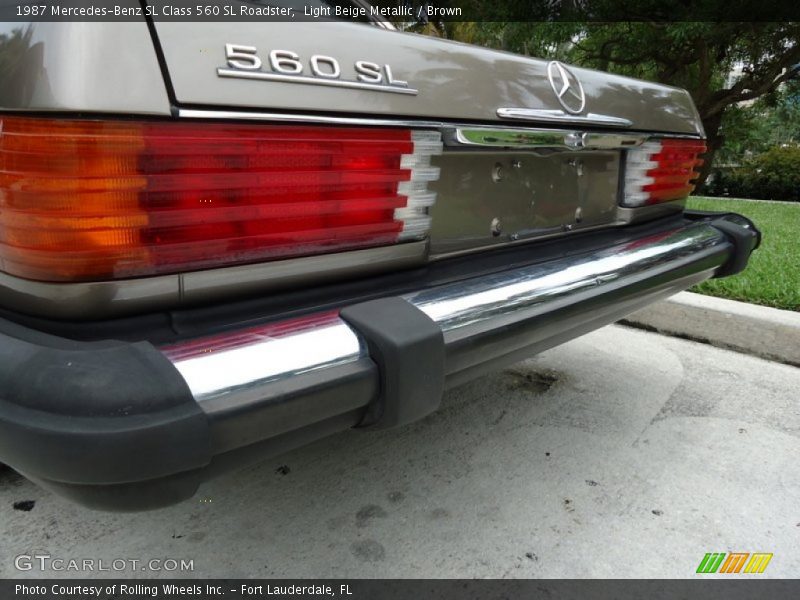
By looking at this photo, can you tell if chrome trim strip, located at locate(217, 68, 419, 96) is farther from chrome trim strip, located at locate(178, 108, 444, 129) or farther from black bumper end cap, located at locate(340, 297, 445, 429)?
black bumper end cap, located at locate(340, 297, 445, 429)

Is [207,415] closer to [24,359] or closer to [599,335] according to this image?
[24,359]

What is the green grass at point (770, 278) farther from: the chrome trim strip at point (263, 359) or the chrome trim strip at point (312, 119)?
the chrome trim strip at point (263, 359)

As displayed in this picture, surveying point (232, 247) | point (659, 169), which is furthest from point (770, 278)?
point (232, 247)

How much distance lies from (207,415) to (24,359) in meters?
0.32

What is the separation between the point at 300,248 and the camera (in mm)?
1365

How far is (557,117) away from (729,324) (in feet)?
7.26

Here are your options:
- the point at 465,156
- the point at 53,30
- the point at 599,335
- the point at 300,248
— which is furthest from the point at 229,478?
the point at 599,335

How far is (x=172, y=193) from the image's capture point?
3.84ft

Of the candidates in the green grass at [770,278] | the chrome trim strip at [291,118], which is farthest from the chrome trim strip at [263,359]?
the green grass at [770,278]

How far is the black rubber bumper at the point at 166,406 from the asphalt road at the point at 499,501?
67 centimetres

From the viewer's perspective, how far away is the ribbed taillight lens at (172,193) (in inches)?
43.0

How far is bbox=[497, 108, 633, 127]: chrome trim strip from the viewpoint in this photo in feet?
5.54

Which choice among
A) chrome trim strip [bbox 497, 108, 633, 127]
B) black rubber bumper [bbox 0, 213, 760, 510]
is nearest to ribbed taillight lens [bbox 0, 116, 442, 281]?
black rubber bumper [bbox 0, 213, 760, 510]

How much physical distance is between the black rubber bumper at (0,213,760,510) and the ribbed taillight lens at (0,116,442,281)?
17 cm
